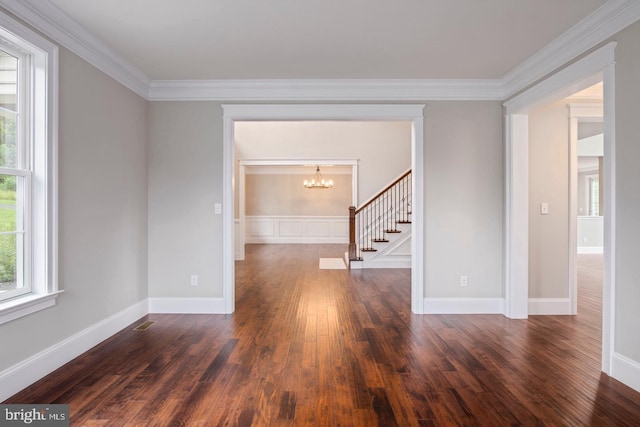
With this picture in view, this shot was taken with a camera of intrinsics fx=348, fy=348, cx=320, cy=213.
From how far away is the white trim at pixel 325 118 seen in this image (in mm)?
3947

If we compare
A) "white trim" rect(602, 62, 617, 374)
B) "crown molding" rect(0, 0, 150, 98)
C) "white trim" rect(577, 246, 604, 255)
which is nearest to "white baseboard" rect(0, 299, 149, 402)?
"crown molding" rect(0, 0, 150, 98)

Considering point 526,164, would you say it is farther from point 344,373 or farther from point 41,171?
point 41,171

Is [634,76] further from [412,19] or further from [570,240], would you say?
[570,240]

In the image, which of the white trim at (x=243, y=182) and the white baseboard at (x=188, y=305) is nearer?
the white baseboard at (x=188, y=305)

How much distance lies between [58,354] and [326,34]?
127 inches

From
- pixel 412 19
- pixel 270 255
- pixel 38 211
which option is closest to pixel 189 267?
pixel 38 211

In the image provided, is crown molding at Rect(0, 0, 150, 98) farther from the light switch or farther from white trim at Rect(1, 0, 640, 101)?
the light switch

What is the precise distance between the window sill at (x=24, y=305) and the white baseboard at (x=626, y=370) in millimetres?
4028

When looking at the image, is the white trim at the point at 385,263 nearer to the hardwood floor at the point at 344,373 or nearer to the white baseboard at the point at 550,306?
the hardwood floor at the point at 344,373

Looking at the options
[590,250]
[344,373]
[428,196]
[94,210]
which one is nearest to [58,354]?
[94,210]

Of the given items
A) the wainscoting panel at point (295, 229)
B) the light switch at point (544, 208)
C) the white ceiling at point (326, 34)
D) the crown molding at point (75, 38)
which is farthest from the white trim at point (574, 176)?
the wainscoting panel at point (295, 229)

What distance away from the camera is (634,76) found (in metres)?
2.32

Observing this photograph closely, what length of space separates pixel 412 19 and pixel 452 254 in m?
2.52

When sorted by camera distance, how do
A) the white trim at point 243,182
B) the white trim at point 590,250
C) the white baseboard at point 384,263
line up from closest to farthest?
1. the white baseboard at point 384,263
2. the white trim at point 243,182
3. the white trim at point 590,250
